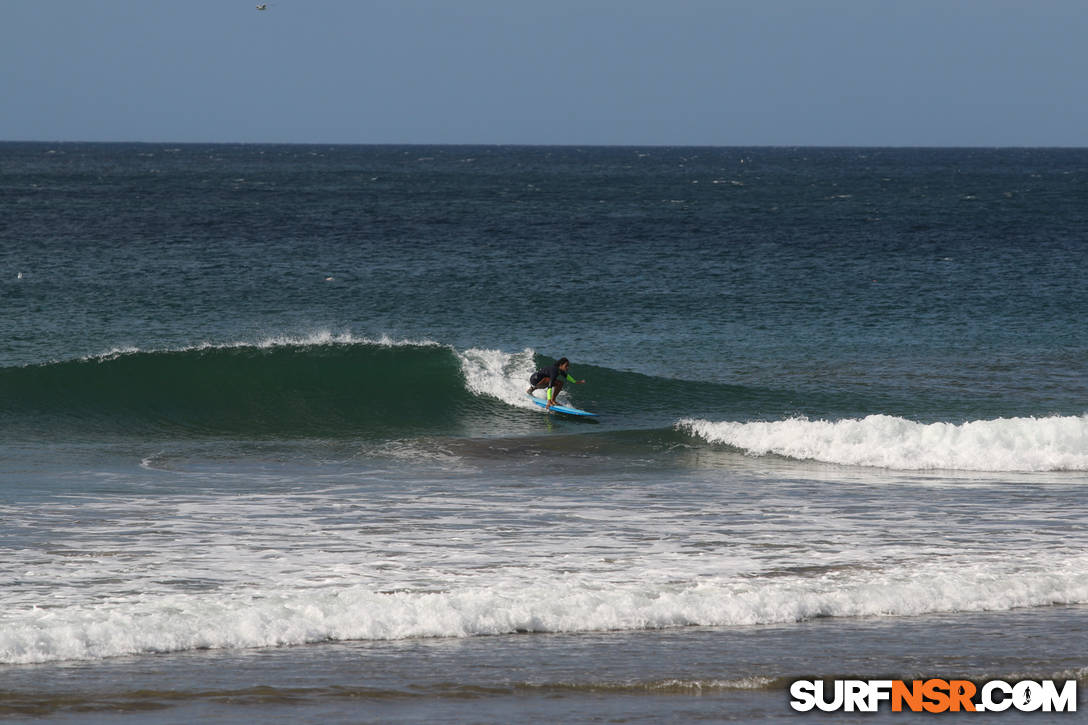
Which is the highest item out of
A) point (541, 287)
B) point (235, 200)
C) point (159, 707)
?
point (235, 200)

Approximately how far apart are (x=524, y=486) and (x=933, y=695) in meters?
9.16

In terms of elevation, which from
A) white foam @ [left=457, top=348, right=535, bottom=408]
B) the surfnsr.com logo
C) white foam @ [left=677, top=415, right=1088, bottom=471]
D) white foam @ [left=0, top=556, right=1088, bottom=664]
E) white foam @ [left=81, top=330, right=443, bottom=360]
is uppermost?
white foam @ [left=81, top=330, right=443, bottom=360]

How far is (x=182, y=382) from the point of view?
26.7m

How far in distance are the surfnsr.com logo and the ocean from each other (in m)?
0.14

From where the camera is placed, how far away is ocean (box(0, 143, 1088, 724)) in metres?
9.43

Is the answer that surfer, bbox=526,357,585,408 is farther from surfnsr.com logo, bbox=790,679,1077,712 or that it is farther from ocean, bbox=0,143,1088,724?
surfnsr.com logo, bbox=790,679,1077,712

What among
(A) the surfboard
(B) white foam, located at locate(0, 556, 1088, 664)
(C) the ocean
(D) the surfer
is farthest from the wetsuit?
(B) white foam, located at locate(0, 556, 1088, 664)

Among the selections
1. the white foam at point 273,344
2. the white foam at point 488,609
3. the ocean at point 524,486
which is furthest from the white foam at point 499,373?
the white foam at point 488,609

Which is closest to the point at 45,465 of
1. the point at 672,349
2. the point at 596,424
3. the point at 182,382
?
the point at 182,382

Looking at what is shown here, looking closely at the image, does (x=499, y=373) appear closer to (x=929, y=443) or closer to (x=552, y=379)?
(x=552, y=379)

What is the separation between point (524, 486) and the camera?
17.5 m

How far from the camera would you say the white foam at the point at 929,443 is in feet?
64.7

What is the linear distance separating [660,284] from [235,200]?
54.0m

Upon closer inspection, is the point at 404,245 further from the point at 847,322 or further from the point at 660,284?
the point at 847,322
